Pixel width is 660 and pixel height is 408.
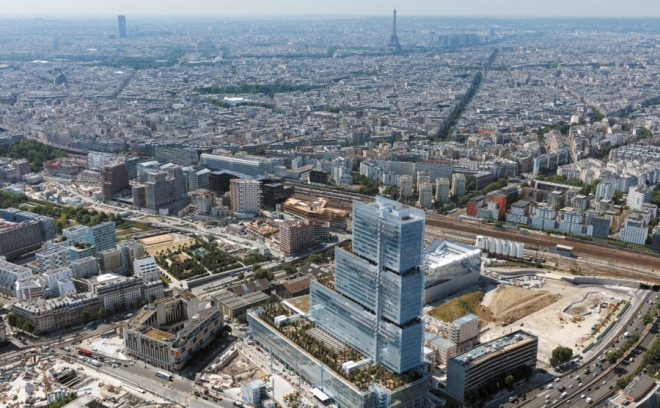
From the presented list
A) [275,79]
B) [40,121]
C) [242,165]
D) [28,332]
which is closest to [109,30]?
[275,79]

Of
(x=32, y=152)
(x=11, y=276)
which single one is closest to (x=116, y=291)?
(x=11, y=276)

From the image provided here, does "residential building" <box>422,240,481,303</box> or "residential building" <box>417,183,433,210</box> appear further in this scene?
"residential building" <box>417,183,433,210</box>

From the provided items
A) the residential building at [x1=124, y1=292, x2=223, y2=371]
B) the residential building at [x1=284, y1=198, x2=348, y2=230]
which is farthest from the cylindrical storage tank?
the residential building at [x1=124, y1=292, x2=223, y2=371]

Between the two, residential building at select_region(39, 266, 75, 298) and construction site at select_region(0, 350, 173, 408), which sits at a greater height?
residential building at select_region(39, 266, 75, 298)

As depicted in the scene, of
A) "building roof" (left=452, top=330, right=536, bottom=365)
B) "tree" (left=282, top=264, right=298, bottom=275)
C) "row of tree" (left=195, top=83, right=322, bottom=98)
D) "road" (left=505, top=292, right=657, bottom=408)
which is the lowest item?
"road" (left=505, top=292, right=657, bottom=408)

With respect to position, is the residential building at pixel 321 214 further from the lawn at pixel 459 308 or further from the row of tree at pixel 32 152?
the row of tree at pixel 32 152

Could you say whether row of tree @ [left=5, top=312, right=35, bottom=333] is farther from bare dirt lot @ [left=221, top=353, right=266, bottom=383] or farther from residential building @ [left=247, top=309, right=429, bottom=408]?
residential building @ [left=247, top=309, right=429, bottom=408]
